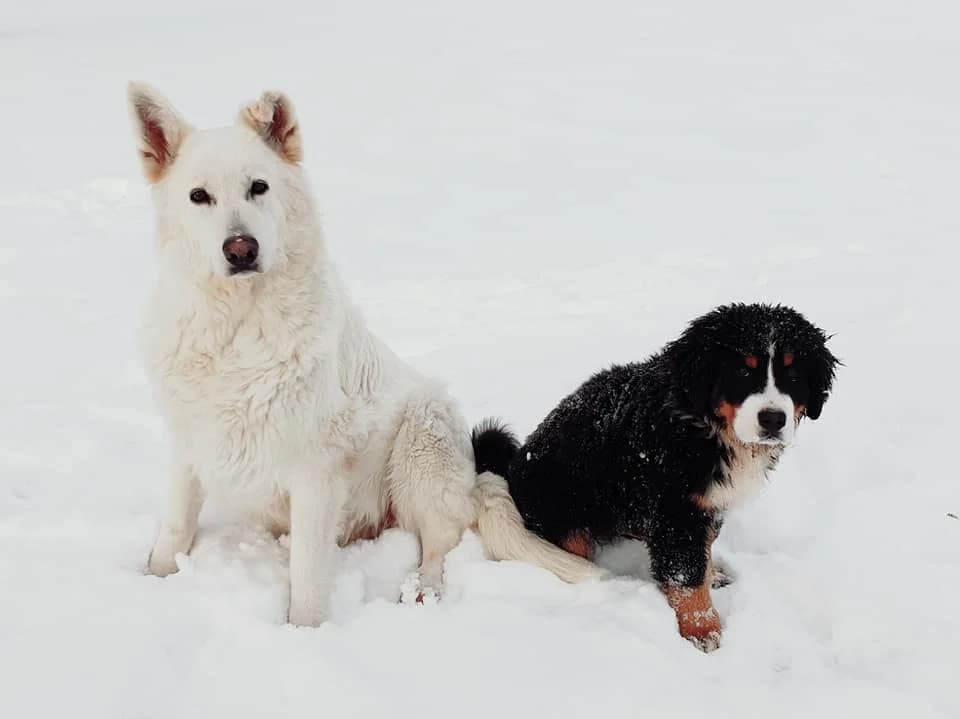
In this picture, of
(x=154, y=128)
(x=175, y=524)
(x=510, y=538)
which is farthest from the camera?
(x=510, y=538)

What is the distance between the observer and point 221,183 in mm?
3113

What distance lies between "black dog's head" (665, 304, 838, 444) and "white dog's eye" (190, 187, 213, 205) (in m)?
1.96

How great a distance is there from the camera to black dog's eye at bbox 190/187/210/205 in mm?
3119

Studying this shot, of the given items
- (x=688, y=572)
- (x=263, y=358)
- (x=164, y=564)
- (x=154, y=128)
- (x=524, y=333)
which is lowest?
(x=164, y=564)

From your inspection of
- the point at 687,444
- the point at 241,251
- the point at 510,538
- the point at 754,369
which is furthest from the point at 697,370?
the point at 241,251

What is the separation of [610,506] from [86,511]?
2.46 metres

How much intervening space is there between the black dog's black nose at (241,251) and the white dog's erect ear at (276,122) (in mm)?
481

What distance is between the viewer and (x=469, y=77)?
666 inches

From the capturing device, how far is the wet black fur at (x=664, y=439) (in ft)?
11.2

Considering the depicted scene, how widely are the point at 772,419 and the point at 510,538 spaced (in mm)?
1272

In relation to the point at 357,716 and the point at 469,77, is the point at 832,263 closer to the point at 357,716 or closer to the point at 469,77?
the point at 357,716

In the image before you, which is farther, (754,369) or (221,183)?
(754,369)

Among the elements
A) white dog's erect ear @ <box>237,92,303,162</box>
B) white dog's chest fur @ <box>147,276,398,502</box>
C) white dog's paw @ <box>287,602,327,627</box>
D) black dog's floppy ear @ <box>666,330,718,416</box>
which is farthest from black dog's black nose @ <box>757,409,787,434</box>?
white dog's erect ear @ <box>237,92,303,162</box>

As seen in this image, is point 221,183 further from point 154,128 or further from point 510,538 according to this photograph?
point 510,538
